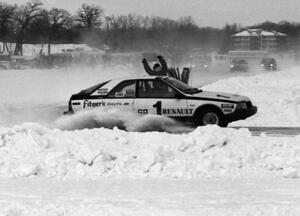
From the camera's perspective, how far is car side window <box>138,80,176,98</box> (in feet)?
43.1

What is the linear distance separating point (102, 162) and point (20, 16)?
4063 inches

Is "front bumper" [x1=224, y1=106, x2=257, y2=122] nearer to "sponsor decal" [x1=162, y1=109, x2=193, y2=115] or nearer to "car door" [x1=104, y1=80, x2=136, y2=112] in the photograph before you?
"sponsor decal" [x1=162, y1=109, x2=193, y2=115]

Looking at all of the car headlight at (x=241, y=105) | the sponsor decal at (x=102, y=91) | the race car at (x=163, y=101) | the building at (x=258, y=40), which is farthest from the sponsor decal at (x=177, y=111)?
the building at (x=258, y=40)

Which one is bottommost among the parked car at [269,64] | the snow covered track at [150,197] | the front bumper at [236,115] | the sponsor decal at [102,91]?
the snow covered track at [150,197]

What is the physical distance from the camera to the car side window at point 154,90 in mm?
13148

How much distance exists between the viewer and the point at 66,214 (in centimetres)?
599

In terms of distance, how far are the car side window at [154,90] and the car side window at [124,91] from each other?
0.16 m

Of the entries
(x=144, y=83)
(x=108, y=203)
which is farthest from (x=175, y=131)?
(x=108, y=203)

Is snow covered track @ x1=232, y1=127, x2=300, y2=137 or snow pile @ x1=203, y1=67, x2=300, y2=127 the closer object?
snow covered track @ x1=232, y1=127, x2=300, y2=137

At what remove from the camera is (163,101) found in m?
13.0

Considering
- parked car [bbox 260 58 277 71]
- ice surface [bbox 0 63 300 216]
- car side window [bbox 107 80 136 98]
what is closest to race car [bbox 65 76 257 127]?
car side window [bbox 107 80 136 98]

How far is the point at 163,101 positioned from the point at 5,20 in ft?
312

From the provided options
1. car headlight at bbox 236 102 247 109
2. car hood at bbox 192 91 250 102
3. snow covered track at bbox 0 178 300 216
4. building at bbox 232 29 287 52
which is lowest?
snow covered track at bbox 0 178 300 216

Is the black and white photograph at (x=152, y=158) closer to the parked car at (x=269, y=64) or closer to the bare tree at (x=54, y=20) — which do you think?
the parked car at (x=269, y=64)
